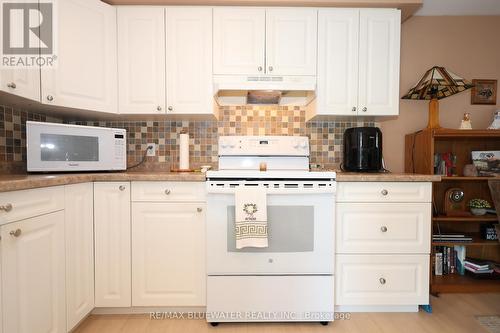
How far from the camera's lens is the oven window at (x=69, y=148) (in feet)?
5.02

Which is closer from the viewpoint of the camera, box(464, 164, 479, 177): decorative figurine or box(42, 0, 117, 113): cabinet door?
box(42, 0, 117, 113): cabinet door

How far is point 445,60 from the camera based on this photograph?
2.26 metres

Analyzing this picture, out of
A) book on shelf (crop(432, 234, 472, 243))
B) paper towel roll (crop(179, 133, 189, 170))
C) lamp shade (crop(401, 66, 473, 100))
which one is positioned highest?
lamp shade (crop(401, 66, 473, 100))

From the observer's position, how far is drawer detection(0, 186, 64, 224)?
3.33 feet

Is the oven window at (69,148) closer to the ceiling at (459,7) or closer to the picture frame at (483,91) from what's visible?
the ceiling at (459,7)

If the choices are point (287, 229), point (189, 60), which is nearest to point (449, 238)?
point (287, 229)

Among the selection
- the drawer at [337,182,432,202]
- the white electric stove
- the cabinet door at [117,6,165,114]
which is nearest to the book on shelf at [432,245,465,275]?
the drawer at [337,182,432,202]

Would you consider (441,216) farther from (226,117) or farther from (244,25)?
(244,25)

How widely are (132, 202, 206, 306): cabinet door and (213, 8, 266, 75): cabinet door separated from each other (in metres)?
1.03

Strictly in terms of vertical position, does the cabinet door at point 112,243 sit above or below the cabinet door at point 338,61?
below

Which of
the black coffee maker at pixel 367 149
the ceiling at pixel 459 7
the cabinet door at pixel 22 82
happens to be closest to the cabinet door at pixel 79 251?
the cabinet door at pixel 22 82

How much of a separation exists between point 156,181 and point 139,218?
26 cm

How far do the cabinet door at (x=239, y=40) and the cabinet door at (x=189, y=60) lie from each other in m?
0.07

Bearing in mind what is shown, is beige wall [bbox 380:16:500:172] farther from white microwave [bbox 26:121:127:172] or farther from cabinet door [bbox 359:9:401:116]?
white microwave [bbox 26:121:127:172]
